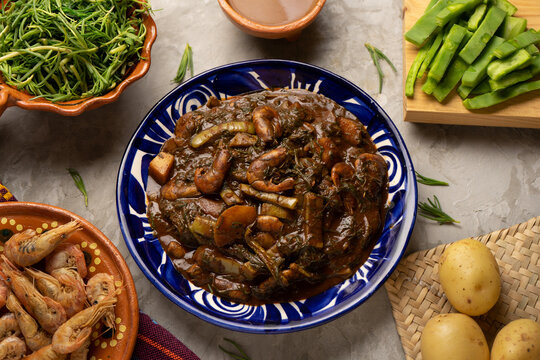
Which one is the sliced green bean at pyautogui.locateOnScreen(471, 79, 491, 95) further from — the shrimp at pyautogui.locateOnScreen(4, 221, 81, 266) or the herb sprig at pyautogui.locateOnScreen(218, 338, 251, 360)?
the shrimp at pyautogui.locateOnScreen(4, 221, 81, 266)

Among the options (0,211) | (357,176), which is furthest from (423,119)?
(0,211)

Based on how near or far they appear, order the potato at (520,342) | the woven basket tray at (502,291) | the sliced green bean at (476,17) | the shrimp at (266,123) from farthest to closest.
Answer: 1. the sliced green bean at (476,17)
2. the woven basket tray at (502,291)
3. the shrimp at (266,123)
4. the potato at (520,342)

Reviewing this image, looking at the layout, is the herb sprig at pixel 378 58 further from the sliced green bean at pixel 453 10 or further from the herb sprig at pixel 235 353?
the herb sprig at pixel 235 353

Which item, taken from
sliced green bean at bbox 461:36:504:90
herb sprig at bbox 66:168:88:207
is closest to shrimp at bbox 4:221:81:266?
herb sprig at bbox 66:168:88:207

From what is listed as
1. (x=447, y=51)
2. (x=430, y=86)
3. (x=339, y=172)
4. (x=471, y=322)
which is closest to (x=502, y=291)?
(x=471, y=322)

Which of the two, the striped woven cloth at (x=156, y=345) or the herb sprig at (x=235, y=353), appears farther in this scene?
the herb sprig at (x=235, y=353)

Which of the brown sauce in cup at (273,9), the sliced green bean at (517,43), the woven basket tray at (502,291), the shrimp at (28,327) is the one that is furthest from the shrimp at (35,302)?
the sliced green bean at (517,43)

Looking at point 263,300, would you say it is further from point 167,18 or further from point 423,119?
point 167,18
